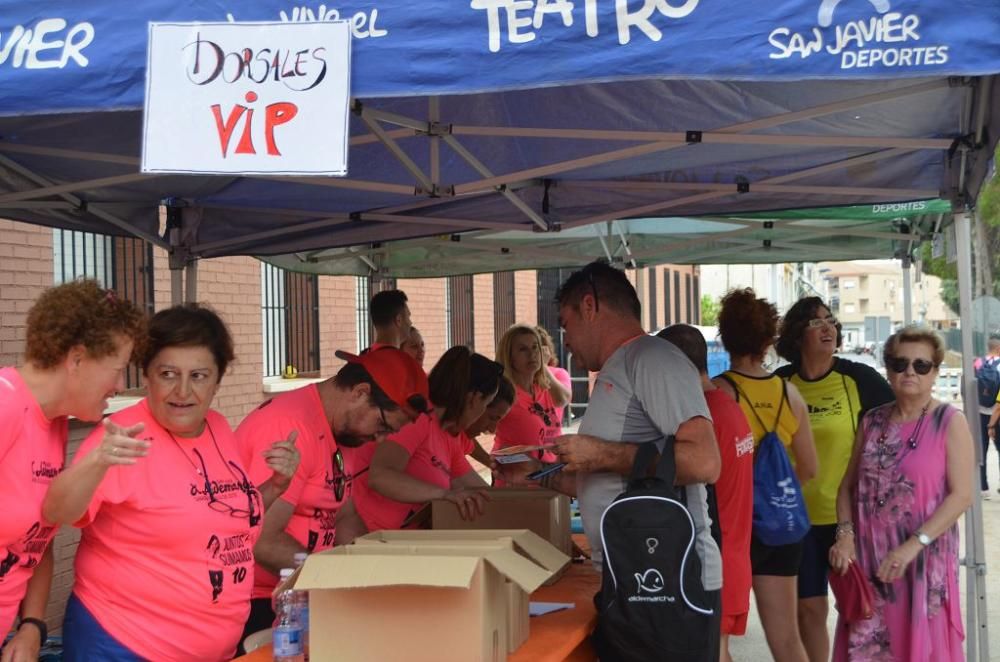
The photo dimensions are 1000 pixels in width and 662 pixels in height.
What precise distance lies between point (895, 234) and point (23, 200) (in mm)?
5326

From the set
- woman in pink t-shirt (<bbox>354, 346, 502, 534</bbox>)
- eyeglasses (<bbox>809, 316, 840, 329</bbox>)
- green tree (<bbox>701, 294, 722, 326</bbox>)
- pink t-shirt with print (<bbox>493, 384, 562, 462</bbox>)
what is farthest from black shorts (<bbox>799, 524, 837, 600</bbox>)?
green tree (<bbox>701, 294, 722, 326</bbox>)

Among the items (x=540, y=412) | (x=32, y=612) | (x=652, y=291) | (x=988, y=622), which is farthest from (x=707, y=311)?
(x=32, y=612)

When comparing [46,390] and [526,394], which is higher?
[46,390]

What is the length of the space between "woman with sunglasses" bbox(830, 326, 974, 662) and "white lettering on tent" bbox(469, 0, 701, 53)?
7.84 feet

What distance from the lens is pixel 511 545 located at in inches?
115

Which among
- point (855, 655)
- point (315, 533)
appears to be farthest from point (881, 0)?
point (855, 655)

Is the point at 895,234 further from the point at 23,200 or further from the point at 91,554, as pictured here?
the point at 91,554

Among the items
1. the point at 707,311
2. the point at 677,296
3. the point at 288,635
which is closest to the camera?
the point at 288,635

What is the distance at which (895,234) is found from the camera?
6.97 meters

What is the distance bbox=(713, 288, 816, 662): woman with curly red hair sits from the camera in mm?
4223

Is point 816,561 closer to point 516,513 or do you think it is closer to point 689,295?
point 516,513

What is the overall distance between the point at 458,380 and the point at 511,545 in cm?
188

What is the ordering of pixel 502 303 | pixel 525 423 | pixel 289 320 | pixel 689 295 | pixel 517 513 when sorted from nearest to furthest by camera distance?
pixel 517 513, pixel 525 423, pixel 289 320, pixel 502 303, pixel 689 295

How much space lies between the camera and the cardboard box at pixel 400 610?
8.10ft
